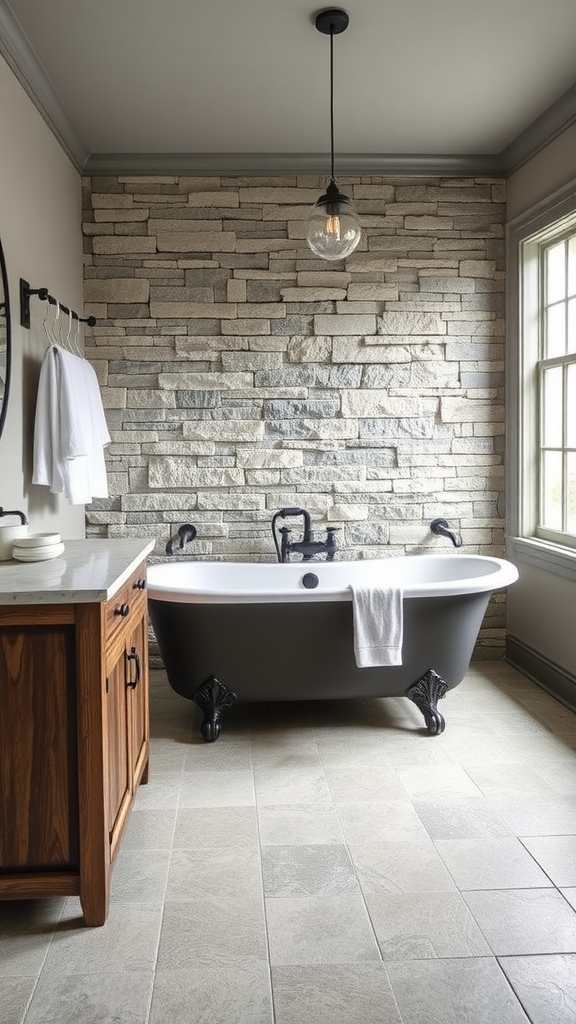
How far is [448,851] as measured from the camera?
2275mm

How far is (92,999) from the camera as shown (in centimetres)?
166

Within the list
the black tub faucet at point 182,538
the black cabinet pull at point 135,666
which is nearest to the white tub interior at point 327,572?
the black tub faucet at point 182,538

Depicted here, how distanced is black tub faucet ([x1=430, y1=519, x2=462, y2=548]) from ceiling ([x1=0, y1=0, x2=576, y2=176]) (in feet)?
6.05

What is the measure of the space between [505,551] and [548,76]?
226cm

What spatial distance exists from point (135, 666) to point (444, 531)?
7.45ft

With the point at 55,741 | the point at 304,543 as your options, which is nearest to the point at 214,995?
the point at 55,741

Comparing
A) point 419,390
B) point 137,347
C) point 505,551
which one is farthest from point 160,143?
point 505,551

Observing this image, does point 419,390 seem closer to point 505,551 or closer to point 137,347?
point 505,551

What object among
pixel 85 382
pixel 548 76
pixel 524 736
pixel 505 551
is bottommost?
pixel 524 736

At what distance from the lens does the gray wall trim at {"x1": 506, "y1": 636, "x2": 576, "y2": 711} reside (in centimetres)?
360

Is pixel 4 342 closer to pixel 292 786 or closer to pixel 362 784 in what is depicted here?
pixel 292 786

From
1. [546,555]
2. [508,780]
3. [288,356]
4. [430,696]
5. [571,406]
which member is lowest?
[508,780]

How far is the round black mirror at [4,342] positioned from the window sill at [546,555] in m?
2.43

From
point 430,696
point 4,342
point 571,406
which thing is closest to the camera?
point 4,342
